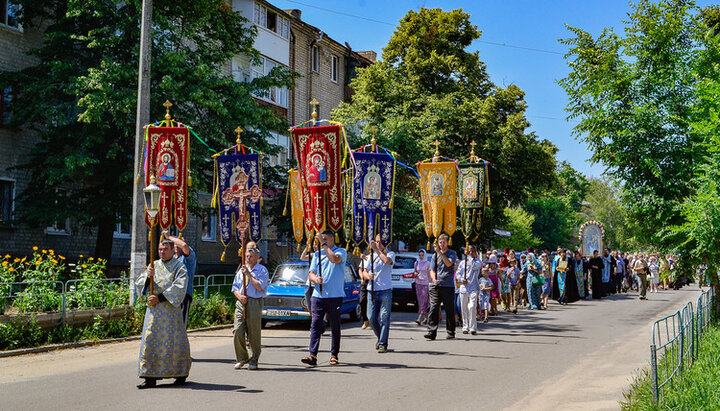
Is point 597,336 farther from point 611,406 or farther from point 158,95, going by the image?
point 158,95

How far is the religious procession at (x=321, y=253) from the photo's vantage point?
878cm

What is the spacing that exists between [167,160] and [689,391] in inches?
418

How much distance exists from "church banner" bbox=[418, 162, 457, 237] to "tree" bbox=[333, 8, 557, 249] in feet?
39.1

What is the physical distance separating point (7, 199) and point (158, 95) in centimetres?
738

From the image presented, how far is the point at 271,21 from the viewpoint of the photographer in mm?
35438

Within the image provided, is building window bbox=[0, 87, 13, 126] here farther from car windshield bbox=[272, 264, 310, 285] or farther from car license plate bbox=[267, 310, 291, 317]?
car license plate bbox=[267, 310, 291, 317]

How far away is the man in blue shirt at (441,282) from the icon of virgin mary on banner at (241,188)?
3961 millimetres

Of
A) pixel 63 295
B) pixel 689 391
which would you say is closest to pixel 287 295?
pixel 63 295

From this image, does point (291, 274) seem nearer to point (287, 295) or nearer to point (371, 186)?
point (287, 295)

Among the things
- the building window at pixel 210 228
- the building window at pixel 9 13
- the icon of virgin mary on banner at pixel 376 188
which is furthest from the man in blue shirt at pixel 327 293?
the building window at pixel 210 228

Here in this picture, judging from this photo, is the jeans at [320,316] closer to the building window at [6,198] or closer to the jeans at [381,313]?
the jeans at [381,313]

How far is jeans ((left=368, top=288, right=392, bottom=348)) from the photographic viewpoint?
1211 centimetres

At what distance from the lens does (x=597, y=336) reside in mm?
14984

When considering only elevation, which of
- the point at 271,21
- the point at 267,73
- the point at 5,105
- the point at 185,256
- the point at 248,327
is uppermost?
the point at 271,21
